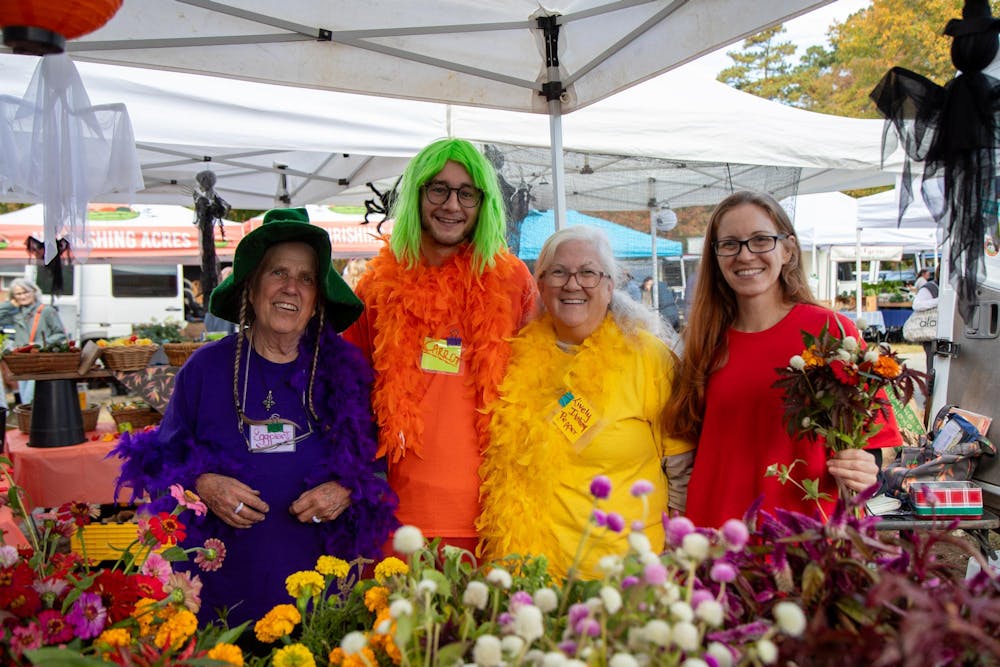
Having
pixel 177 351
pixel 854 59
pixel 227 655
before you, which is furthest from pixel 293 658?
pixel 854 59

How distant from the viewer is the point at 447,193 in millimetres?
2041

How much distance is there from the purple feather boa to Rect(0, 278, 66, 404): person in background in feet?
19.1

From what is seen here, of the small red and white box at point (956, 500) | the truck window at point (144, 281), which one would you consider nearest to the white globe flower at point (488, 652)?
the small red and white box at point (956, 500)

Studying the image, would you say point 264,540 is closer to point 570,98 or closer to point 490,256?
point 490,256

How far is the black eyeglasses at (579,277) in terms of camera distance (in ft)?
6.20

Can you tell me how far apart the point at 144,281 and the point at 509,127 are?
10.3 m

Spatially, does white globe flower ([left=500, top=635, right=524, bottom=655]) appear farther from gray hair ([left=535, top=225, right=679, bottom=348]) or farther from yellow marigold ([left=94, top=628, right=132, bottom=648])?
gray hair ([left=535, top=225, right=679, bottom=348])

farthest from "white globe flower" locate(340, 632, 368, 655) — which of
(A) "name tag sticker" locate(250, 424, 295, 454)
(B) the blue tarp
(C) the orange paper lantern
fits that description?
(B) the blue tarp

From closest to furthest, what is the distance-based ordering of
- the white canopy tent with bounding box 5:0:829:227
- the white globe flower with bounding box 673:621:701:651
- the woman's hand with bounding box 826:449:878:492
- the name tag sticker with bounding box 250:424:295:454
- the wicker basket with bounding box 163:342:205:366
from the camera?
the white globe flower with bounding box 673:621:701:651 < the woman's hand with bounding box 826:449:878:492 < the name tag sticker with bounding box 250:424:295:454 < the white canopy tent with bounding box 5:0:829:227 < the wicker basket with bounding box 163:342:205:366

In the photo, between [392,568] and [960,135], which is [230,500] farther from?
[960,135]

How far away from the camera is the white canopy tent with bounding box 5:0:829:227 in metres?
2.24

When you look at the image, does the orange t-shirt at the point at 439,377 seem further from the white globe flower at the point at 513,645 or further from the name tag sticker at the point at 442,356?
the white globe flower at the point at 513,645

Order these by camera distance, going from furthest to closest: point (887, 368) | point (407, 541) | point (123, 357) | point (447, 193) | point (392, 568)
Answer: point (123, 357) < point (447, 193) < point (887, 368) < point (392, 568) < point (407, 541)

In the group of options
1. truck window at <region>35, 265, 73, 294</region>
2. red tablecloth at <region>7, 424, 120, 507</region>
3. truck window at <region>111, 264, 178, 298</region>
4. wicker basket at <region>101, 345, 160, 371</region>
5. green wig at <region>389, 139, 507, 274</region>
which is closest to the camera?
green wig at <region>389, 139, 507, 274</region>
